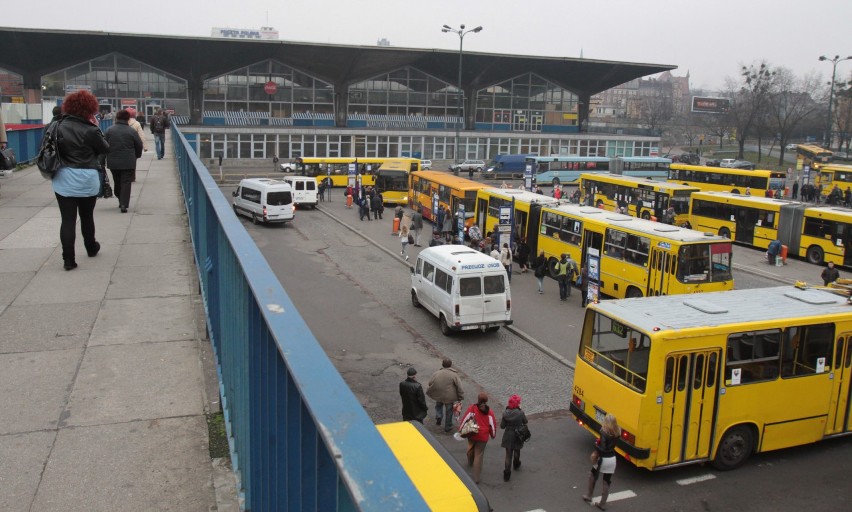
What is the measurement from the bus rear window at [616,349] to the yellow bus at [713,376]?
0.02m

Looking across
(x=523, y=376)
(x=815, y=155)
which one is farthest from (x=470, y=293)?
(x=815, y=155)

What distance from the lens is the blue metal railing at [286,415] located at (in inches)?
55.5

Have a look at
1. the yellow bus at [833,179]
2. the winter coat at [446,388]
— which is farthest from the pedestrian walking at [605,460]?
the yellow bus at [833,179]

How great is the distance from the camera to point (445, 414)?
12773 mm

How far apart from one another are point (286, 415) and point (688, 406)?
10043mm

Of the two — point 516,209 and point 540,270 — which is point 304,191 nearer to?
point 516,209

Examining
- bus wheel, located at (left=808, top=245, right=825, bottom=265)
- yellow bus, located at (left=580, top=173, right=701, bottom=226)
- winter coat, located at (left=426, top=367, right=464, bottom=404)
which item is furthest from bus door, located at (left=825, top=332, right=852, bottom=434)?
yellow bus, located at (left=580, top=173, right=701, bottom=226)

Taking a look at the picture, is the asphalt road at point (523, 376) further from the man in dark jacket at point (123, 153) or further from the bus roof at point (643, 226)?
the man in dark jacket at point (123, 153)

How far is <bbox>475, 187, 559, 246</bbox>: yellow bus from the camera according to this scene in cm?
2855

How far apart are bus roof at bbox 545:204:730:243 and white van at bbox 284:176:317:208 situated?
1825 centimetres

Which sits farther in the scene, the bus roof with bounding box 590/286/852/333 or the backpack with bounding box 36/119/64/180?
the bus roof with bounding box 590/286/852/333

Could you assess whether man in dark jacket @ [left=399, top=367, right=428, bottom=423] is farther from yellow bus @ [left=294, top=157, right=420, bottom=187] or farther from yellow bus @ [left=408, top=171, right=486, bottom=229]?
yellow bus @ [left=294, top=157, right=420, bottom=187]

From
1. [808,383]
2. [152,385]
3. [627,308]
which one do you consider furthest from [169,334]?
[808,383]

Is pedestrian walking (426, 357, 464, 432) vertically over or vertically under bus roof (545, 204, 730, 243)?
under
